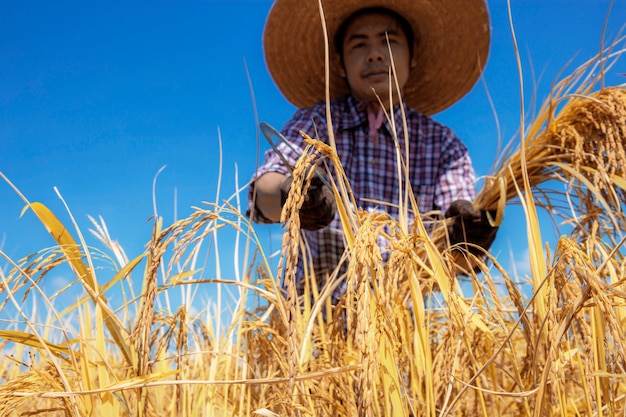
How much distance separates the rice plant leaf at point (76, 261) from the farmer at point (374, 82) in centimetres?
103

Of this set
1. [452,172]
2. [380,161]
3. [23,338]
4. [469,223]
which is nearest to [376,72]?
[380,161]

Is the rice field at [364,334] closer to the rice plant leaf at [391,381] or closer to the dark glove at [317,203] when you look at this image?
the rice plant leaf at [391,381]

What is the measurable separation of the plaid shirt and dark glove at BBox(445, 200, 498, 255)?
1.04ft

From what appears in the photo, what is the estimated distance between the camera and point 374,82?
210cm

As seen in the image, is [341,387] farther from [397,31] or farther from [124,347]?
[397,31]

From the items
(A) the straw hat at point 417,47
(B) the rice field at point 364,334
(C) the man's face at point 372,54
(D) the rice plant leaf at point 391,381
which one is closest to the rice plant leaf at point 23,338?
(B) the rice field at point 364,334

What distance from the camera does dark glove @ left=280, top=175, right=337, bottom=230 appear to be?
1.48 meters

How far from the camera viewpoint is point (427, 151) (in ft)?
7.67

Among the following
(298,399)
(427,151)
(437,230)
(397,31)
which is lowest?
(298,399)

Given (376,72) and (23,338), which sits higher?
(376,72)

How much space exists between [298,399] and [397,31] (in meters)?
1.78

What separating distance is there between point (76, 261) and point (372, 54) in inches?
60.4

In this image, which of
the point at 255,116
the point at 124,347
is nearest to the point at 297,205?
the point at 124,347

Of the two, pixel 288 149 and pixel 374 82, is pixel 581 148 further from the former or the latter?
pixel 288 149
